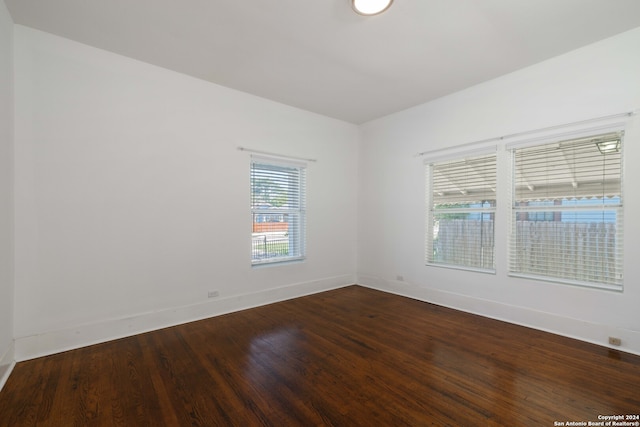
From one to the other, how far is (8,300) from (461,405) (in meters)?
3.52

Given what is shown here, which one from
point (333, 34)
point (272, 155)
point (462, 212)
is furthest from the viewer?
point (272, 155)

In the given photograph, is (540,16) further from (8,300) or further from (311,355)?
(8,300)

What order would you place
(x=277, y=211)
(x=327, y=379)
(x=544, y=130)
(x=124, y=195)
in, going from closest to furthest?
1. (x=327, y=379)
2. (x=124, y=195)
3. (x=544, y=130)
4. (x=277, y=211)

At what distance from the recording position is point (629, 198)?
2631mm

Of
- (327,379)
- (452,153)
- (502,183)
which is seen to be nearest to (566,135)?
(502,183)

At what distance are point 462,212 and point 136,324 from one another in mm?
4179

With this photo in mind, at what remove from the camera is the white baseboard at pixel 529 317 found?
8.61 ft

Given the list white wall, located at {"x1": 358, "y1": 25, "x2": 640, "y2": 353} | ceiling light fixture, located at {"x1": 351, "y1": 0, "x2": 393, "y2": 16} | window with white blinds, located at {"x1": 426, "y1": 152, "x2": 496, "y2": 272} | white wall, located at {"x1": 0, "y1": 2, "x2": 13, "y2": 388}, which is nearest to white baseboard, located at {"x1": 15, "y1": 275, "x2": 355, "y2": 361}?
white wall, located at {"x1": 0, "y1": 2, "x2": 13, "y2": 388}

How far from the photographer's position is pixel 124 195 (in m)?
2.97

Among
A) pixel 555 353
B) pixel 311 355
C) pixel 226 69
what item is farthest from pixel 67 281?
pixel 555 353

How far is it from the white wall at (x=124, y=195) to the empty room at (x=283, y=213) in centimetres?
2

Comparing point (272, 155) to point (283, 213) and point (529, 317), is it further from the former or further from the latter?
point (529, 317)

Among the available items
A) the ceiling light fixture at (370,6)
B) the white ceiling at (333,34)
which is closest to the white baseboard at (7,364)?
the white ceiling at (333,34)

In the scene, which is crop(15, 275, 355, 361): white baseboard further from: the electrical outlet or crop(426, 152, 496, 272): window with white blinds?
the electrical outlet
